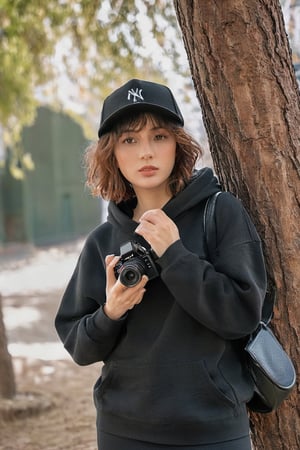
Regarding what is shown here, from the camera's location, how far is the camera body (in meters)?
1.91

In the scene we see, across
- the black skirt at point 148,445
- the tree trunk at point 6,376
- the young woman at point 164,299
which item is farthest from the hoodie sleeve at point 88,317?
the tree trunk at point 6,376

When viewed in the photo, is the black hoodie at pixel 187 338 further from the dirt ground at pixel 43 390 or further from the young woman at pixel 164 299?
the dirt ground at pixel 43 390

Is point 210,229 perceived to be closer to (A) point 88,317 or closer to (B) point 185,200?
(B) point 185,200

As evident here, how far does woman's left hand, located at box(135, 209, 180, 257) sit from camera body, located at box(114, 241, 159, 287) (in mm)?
37

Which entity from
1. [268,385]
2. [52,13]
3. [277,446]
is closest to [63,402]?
[52,13]

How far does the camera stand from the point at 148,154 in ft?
6.74

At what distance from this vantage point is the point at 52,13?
5.96 m

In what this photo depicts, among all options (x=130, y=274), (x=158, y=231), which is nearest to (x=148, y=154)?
(x=158, y=231)

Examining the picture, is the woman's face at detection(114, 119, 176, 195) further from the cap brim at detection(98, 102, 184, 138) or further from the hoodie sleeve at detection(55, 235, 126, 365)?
the hoodie sleeve at detection(55, 235, 126, 365)

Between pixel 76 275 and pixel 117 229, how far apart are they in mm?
205

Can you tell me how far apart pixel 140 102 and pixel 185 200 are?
32 centimetres

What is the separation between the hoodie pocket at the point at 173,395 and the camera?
1913mm

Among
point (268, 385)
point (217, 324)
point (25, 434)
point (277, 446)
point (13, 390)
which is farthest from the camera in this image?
point (13, 390)

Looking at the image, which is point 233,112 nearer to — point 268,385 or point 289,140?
point 289,140
